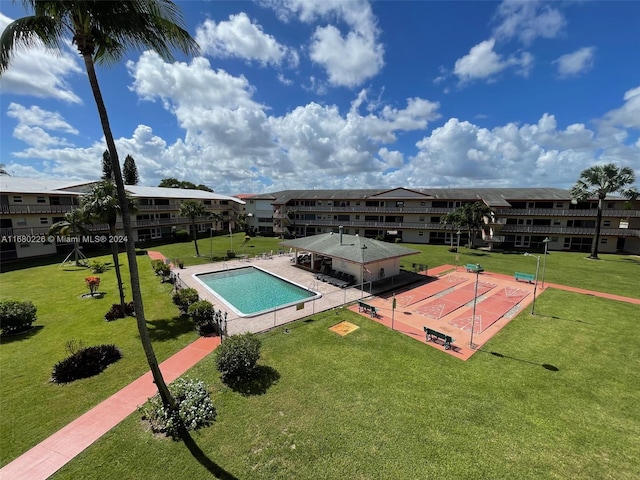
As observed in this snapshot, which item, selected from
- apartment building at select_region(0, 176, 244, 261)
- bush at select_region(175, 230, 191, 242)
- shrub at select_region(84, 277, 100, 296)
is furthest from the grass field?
bush at select_region(175, 230, 191, 242)

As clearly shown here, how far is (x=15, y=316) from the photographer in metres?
16.5

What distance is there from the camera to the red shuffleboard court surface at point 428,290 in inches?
930

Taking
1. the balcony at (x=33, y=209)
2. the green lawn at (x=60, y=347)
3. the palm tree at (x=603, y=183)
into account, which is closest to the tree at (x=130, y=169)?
the balcony at (x=33, y=209)

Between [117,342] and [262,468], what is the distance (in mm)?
Result: 12778

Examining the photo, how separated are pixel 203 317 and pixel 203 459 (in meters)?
10.0

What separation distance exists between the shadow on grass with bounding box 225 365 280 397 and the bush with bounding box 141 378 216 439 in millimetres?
1345

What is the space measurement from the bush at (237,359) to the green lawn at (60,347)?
4.34 meters

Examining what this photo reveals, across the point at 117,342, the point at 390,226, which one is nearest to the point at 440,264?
the point at 390,226

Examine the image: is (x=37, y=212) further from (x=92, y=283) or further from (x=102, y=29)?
(x=102, y=29)

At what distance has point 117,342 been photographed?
16172 millimetres

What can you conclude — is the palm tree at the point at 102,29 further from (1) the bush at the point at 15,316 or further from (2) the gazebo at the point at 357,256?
(2) the gazebo at the point at 357,256

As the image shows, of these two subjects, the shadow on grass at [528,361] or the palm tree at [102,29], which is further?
the shadow on grass at [528,361]

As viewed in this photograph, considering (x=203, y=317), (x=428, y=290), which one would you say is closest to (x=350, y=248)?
(x=428, y=290)

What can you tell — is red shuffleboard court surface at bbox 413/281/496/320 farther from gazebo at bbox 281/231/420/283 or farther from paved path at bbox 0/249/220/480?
paved path at bbox 0/249/220/480
